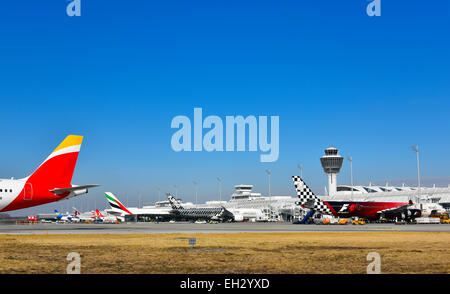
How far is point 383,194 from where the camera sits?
6334 inches

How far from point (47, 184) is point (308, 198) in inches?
2094

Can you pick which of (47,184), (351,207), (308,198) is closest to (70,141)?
(47,184)

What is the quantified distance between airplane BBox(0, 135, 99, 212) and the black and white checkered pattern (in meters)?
48.3

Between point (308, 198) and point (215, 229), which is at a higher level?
point (308, 198)

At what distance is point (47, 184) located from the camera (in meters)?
47.4

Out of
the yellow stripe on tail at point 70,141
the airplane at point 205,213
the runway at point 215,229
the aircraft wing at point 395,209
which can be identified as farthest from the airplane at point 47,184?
the airplane at point 205,213

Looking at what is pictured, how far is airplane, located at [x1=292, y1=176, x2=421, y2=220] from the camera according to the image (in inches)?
3332

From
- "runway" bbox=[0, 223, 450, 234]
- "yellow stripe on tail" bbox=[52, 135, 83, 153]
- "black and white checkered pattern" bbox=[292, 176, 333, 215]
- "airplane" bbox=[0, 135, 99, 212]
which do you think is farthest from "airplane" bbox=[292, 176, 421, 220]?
"airplane" bbox=[0, 135, 99, 212]

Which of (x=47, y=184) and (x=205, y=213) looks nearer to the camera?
(x=47, y=184)

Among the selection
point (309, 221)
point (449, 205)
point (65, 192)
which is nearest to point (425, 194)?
point (449, 205)

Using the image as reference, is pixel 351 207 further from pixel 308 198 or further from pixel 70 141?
pixel 70 141

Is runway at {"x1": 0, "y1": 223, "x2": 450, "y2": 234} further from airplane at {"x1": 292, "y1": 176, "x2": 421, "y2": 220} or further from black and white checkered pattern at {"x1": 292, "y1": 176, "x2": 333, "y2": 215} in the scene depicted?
airplane at {"x1": 292, "y1": 176, "x2": 421, "y2": 220}
